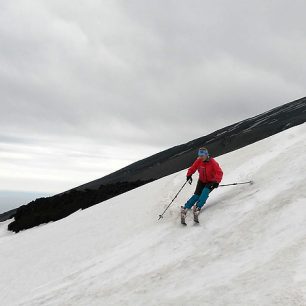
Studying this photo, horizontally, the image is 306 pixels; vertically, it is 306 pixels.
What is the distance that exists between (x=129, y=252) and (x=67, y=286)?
2178mm

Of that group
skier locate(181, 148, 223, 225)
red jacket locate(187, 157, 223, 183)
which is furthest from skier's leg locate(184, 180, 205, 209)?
red jacket locate(187, 157, 223, 183)

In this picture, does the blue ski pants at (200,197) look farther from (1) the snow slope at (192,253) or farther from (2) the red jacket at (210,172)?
(1) the snow slope at (192,253)

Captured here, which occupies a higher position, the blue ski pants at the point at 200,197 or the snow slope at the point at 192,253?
the blue ski pants at the point at 200,197

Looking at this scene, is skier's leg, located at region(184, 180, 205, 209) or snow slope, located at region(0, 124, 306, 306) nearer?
snow slope, located at region(0, 124, 306, 306)

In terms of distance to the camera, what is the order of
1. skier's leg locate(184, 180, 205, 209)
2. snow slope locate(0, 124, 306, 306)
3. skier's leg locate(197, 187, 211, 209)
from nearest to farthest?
snow slope locate(0, 124, 306, 306), skier's leg locate(197, 187, 211, 209), skier's leg locate(184, 180, 205, 209)

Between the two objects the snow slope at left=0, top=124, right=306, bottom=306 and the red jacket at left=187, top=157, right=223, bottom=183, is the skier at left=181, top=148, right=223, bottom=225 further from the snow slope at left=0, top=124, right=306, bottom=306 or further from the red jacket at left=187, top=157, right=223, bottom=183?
the snow slope at left=0, top=124, right=306, bottom=306

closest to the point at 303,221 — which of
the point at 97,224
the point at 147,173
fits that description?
the point at 97,224

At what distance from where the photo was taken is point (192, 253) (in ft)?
33.5

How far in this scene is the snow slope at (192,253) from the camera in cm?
799

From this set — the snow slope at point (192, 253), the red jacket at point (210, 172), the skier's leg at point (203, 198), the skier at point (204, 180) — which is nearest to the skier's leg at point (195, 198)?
the skier at point (204, 180)

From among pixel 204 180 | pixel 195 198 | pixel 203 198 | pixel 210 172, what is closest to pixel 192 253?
pixel 203 198

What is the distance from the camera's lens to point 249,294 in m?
7.34

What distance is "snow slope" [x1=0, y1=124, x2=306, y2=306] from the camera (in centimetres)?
799

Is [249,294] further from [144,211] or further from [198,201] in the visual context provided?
[144,211]
